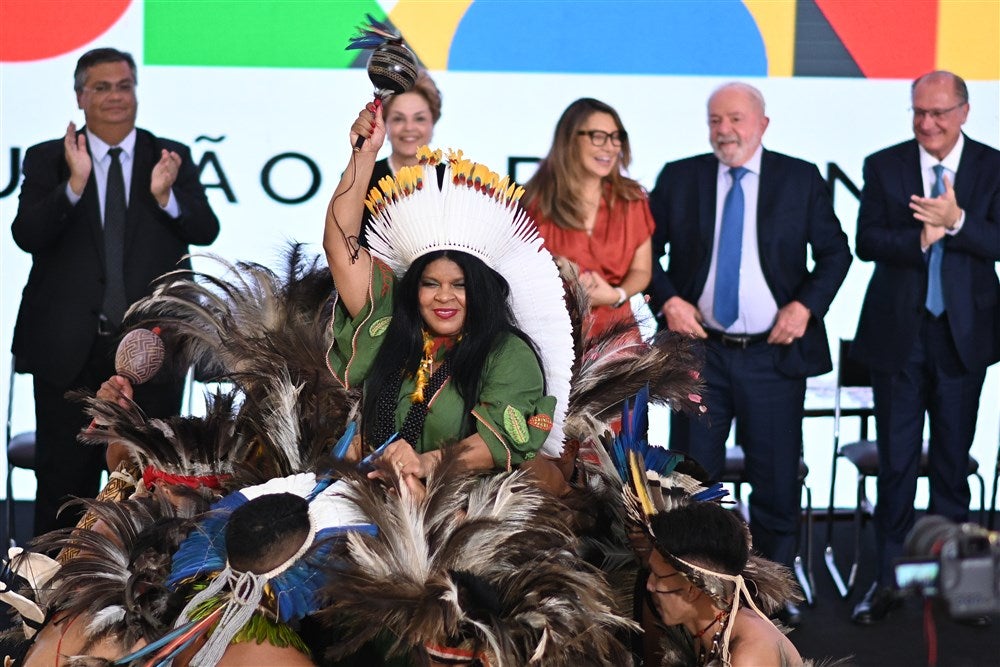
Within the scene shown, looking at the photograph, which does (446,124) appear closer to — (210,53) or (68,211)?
(210,53)

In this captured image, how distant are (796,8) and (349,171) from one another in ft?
11.7

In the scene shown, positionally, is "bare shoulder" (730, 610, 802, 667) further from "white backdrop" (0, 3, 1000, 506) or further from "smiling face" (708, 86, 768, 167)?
"white backdrop" (0, 3, 1000, 506)

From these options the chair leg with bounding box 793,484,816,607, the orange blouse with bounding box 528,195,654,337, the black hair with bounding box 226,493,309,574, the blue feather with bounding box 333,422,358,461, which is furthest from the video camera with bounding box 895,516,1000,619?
the chair leg with bounding box 793,484,816,607

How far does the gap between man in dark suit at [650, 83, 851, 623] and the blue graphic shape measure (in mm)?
1057

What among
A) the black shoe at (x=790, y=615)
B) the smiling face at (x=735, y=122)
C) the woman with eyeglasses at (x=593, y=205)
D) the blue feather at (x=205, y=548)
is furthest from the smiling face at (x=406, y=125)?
the blue feather at (x=205, y=548)

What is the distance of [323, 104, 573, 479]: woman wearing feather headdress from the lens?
11.6ft

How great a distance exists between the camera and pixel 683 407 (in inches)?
158

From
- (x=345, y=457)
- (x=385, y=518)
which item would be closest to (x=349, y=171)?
(x=345, y=457)

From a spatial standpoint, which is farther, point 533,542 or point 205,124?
point 205,124

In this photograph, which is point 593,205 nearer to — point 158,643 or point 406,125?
point 406,125

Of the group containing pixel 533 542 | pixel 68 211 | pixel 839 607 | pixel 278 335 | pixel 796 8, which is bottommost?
pixel 839 607

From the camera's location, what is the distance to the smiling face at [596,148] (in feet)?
17.0

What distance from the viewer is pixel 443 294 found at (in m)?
3.56

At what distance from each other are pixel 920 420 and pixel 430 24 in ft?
9.63
